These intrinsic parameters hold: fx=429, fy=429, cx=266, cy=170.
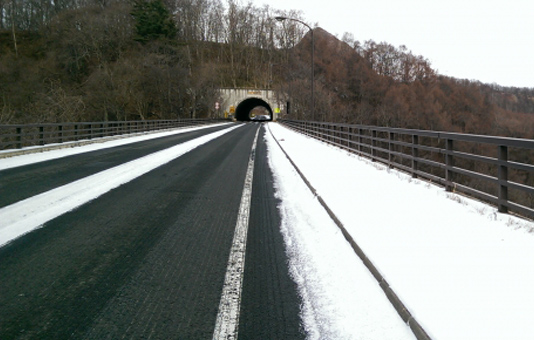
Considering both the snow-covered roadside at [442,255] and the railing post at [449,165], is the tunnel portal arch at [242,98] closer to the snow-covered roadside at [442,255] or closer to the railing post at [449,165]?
the railing post at [449,165]

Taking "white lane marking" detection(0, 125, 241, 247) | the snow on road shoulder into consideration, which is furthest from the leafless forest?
the snow on road shoulder

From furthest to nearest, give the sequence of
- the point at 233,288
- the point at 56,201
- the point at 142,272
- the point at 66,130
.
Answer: the point at 66,130 < the point at 56,201 < the point at 142,272 < the point at 233,288

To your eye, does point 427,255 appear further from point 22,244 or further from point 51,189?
point 51,189

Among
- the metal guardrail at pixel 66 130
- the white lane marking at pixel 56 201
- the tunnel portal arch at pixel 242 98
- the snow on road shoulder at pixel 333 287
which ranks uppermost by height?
the tunnel portal arch at pixel 242 98

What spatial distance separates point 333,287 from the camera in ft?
13.6

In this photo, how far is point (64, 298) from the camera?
12.7 ft

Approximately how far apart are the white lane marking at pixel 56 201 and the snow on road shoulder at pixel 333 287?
374 cm

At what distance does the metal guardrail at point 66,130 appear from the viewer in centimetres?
1800

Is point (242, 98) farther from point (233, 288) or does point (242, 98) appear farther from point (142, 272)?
point (233, 288)

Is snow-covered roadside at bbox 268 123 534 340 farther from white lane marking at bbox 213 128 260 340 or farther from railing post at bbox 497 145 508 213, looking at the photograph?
white lane marking at bbox 213 128 260 340

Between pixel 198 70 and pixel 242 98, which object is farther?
pixel 242 98

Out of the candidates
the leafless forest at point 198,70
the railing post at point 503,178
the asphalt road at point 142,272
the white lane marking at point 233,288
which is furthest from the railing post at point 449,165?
the leafless forest at point 198,70

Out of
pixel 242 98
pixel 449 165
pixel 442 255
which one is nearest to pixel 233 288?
pixel 442 255

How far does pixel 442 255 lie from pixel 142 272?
3248mm
